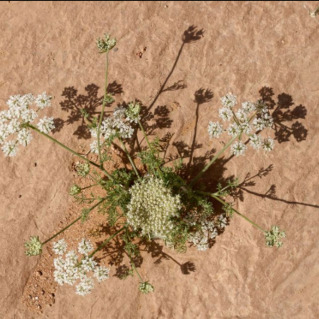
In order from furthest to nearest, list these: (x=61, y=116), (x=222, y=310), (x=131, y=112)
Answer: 1. (x=61, y=116)
2. (x=222, y=310)
3. (x=131, y=112)

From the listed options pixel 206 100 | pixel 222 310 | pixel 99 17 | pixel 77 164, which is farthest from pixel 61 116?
pixel 222 310

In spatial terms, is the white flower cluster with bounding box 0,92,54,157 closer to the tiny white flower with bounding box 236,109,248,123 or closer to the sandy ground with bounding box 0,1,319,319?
the sandy ground with bounding box 0,1,319,319

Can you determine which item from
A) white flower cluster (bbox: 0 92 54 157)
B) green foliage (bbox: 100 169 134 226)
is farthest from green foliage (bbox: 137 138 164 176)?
white flower cluster (bbox: 0 92 54 157)

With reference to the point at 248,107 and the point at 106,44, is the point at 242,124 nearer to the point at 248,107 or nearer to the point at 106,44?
the point at 248,107

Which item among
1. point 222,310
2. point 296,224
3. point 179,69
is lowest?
point 222,310

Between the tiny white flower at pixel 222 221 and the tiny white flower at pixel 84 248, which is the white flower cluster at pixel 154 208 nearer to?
the tiny white flower at pixel 84 248

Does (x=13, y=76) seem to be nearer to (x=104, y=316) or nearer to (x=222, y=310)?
(x=104, y=316)

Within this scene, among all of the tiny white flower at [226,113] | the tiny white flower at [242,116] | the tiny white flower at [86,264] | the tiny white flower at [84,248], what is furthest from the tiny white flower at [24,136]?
the tiny white flower at [242,116]
